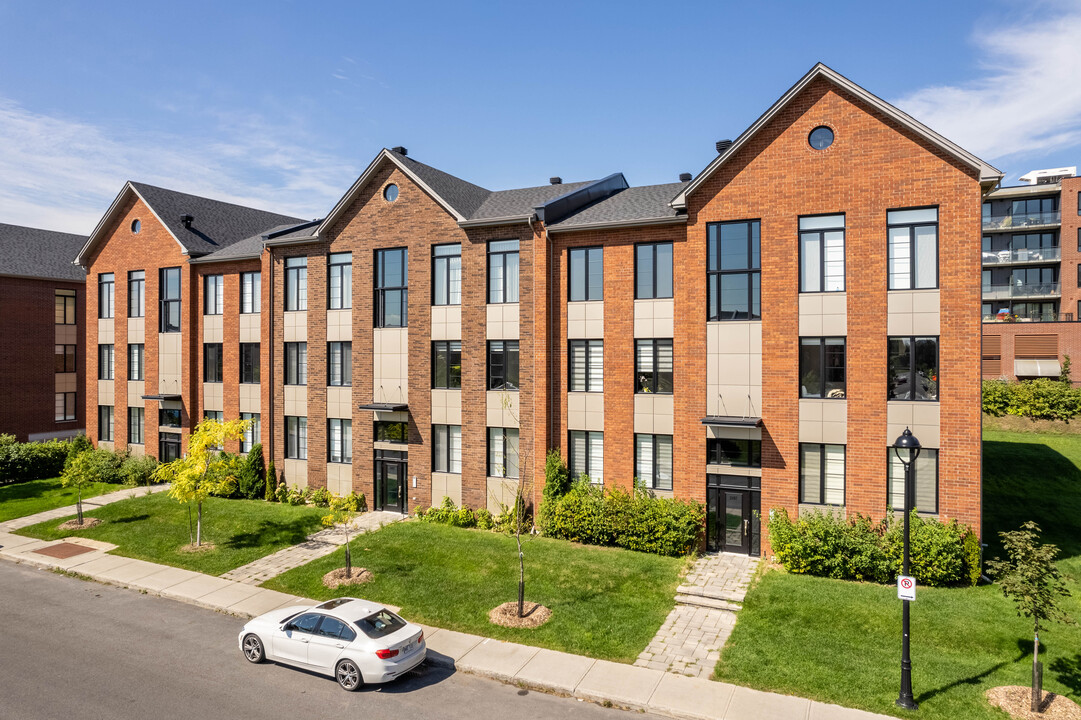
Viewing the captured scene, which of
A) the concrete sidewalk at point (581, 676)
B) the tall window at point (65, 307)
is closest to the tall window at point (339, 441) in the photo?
the concrete sidewalk at point (581, 676)

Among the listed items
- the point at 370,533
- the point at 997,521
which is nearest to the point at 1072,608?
the point at 997,521

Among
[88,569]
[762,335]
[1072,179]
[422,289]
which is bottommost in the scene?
[88,569]

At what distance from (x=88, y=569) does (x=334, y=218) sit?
15.1m

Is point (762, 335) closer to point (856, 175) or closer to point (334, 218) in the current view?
point (856, 175)

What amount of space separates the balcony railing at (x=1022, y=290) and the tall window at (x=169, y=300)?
5581cm

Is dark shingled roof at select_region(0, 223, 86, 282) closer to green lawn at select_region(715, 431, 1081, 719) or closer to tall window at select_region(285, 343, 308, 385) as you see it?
tall window at select_region(285, 343, 308, 385)

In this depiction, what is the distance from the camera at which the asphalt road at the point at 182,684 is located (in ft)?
39.9

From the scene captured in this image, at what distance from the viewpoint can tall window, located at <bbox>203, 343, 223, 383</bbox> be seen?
30812 mm

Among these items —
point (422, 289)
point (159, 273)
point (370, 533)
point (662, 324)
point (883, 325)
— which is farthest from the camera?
point (159, 273)

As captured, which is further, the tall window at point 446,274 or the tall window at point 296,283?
the tall window at point 296,283

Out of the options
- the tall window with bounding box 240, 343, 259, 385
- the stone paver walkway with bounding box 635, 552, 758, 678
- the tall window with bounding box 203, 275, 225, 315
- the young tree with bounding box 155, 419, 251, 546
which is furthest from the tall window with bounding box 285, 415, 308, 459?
the stone paver walkway with bounding box 635, 552, 758, 678

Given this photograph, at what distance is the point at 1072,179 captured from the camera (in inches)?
1847

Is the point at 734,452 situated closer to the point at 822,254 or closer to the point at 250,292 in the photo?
the point at 822,254

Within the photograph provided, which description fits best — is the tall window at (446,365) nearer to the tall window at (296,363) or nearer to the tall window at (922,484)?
the tall window at (296,363)
